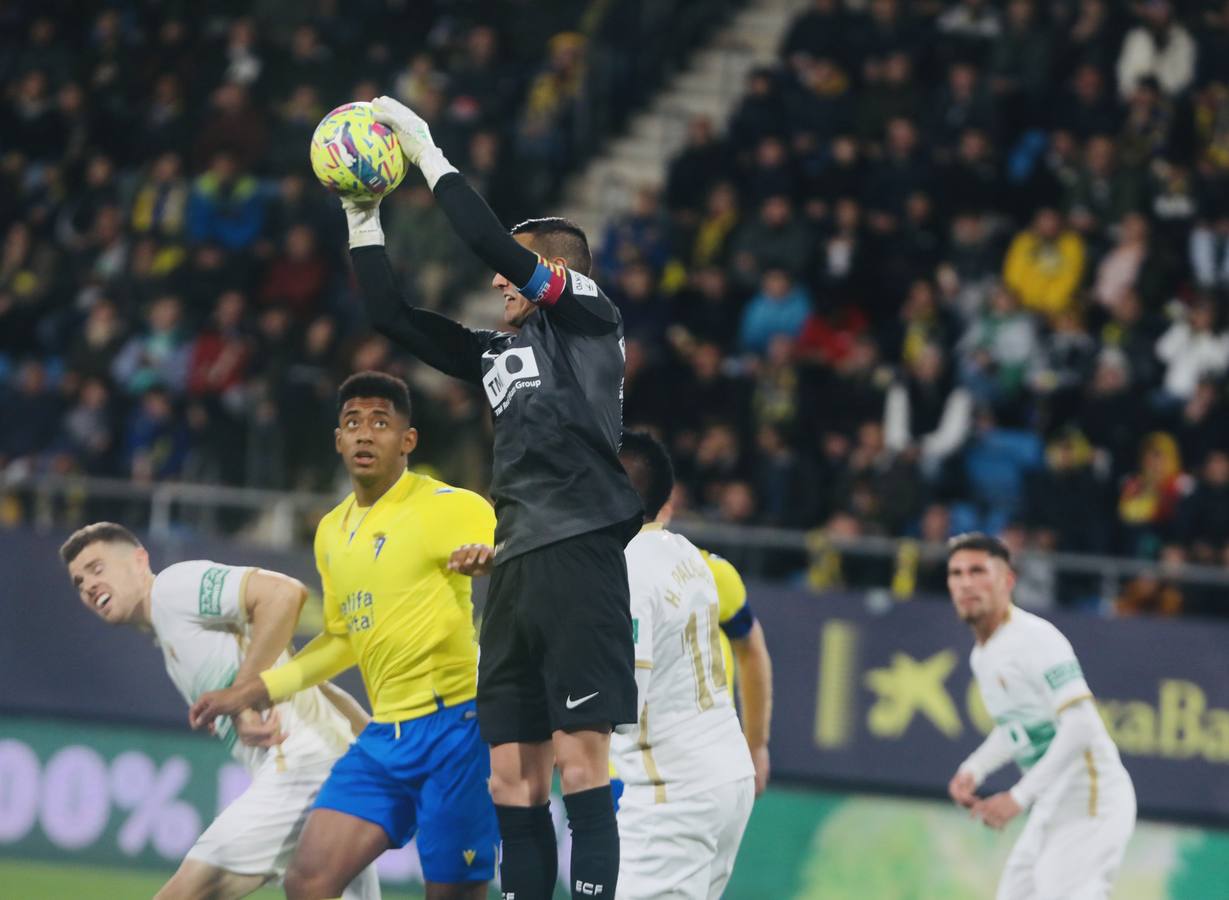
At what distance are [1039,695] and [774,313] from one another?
7403mm

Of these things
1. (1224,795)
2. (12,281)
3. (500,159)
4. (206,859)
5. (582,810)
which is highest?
(500,159)

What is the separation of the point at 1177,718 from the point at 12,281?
1115cm

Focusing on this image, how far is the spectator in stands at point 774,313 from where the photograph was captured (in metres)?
15.8

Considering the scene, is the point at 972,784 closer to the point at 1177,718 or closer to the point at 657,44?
the point at 1177,718

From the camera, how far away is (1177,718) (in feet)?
41.5

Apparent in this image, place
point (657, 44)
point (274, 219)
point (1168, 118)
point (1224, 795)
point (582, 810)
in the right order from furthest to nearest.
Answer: point (657, 44) → point (274, 219) → point (1168, 118) → point (1224, 795) → point (582, 810)

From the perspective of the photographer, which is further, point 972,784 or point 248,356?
point 248,356

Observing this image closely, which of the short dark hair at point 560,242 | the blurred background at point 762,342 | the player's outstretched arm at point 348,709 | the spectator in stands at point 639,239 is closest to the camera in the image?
the short dark hair at point 560,242

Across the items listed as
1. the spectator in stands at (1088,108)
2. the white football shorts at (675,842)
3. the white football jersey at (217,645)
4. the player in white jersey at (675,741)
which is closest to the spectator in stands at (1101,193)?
the spectator in stands at (1088,108)

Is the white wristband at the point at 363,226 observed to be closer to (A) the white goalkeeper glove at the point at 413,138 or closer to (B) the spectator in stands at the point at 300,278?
(A) the white goalkeeper glove at the point at 413,138

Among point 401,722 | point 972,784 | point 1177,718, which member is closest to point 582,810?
point 401,722

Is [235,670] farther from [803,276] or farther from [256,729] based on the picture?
[803,276]

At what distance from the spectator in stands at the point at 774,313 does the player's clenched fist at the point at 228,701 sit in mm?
9140

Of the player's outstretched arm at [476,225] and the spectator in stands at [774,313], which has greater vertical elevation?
the player's outstretched arm at [476,225]
